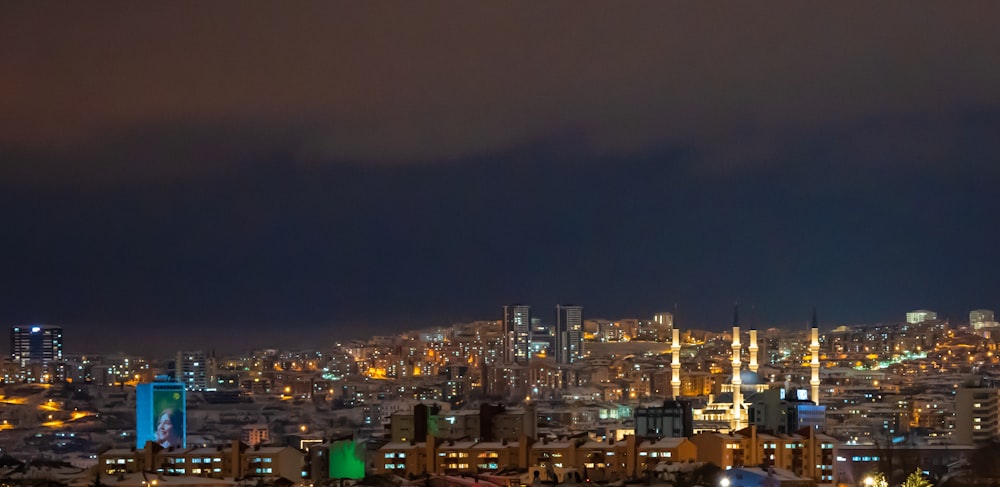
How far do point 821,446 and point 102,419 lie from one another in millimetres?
26334

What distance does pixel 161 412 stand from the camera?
36.2m

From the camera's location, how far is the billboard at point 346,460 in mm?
24984

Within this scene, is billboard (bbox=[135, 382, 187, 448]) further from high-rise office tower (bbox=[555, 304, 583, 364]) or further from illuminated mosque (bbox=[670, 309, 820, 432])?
high-rise office tower (bbox=[555, 304, 583, 364])

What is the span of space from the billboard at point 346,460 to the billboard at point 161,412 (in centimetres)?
943

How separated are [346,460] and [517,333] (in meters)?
40.4

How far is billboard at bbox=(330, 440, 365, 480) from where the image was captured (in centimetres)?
2498

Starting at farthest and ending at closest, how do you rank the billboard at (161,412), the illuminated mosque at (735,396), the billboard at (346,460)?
the illuminated mosque at (735,396)
the billboard at (161,412)
the billboard at (346,460)

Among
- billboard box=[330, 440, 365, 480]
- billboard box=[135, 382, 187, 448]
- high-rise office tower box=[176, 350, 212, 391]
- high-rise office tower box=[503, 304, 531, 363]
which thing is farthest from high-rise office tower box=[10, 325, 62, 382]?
billboard box=[330, 440, 365, 480]

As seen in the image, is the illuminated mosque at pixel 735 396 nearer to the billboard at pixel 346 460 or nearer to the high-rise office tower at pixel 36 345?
the billboard at pixel 346 460

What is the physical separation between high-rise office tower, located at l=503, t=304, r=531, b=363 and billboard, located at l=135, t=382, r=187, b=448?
27.6 meters

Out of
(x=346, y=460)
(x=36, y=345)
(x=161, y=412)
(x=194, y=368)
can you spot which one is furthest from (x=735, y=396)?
(x=36, y=345)

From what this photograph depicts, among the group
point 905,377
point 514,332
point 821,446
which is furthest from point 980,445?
point 514,332

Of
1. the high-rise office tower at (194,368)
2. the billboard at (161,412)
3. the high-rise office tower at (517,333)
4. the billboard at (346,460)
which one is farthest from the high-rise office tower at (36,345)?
the billboard at (346,460)

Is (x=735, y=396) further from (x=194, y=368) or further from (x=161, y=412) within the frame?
(x=194, y=368)
